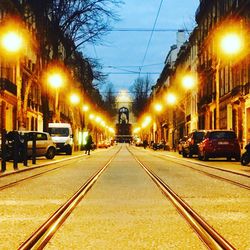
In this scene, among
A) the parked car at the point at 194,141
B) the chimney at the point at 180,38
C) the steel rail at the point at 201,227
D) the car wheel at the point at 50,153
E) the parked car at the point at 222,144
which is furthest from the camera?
the chimney at the point at 180,38

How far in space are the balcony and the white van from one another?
4.37m

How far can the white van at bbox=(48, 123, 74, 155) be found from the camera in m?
48.4

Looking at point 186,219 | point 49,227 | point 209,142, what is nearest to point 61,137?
point 209,142

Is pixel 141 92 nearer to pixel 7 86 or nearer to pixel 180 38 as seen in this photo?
pixel 180 38

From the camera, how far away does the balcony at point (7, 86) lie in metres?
48.4

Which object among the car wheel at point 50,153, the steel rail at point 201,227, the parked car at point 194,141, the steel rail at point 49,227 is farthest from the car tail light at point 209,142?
the steel rail at point 49,227

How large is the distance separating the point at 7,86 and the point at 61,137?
5.83 meters

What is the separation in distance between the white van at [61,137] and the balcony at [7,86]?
14.3 feet

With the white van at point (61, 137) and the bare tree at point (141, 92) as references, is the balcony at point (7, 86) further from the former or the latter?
the bare tree at point (141, 92)

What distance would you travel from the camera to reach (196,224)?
8367mm

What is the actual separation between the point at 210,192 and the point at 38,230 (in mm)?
6272

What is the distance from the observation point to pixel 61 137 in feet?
159

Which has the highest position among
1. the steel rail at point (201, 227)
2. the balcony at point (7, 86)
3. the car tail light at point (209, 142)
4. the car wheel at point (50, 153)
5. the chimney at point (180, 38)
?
the chimney at point (180, 38)

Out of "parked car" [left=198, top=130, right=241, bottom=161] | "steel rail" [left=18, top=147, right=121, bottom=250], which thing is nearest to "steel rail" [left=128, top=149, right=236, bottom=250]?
"steel rail" [left=18, top=147, right=121, bottom=250]
